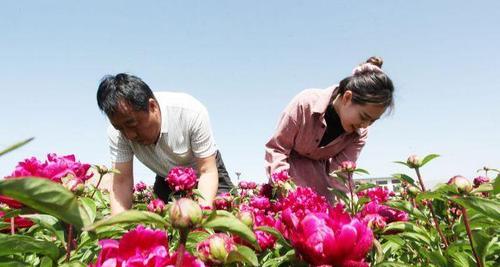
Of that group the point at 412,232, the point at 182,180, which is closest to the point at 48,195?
the point at 412,232

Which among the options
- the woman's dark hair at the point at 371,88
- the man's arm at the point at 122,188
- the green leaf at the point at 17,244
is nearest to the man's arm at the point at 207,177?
the man's arm at the point at 122,188

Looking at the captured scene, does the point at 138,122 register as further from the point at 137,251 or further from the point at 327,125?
the point at 137,251

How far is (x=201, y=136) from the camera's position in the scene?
107 inches

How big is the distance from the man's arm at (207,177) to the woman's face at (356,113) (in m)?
0.83

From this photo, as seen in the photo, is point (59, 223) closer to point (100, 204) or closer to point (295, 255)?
point (295, 255)

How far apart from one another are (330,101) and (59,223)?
81.1 inches

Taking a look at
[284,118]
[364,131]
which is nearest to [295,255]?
[284,118]

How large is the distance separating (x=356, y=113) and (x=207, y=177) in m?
0.94

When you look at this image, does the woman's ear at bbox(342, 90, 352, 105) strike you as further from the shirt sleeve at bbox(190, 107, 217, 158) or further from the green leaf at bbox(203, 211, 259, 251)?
the green leaf at bbox(203, 211, 259, 251)

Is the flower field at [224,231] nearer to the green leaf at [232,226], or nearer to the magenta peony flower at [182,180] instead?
the green leaf at [232,226]

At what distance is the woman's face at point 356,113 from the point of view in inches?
96.9

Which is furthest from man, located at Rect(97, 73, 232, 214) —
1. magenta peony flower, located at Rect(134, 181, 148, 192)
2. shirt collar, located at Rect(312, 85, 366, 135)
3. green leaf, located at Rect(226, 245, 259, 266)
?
green leaf, located at Rect(226, 245, 259, 266)

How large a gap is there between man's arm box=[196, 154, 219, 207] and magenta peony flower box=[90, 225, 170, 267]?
1.89 metres

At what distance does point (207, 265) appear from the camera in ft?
2.20
